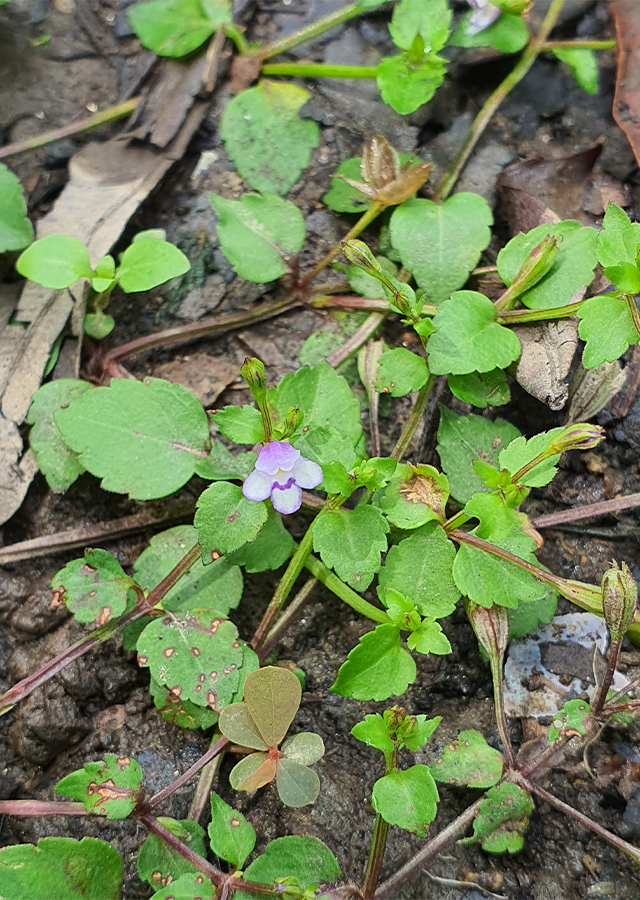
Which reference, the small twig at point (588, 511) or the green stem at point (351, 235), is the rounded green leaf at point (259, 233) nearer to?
the green stem at point (351, 235)

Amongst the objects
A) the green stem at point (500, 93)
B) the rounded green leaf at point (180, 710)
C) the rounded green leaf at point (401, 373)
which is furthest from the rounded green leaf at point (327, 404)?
the green stem at point (500, 93)

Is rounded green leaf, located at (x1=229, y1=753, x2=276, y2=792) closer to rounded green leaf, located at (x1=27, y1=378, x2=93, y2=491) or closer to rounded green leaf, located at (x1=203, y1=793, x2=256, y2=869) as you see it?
rounded green leaf, located at (x1=203, y1=793, x2=256, y2=869)

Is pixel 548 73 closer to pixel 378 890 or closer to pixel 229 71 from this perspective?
pixel 229 71

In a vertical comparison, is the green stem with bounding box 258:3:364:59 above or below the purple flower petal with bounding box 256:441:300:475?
above

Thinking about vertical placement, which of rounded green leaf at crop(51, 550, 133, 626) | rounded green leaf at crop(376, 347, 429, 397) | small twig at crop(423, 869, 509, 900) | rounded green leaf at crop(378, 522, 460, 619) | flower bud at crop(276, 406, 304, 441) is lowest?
small twig at crop(423, 869, 509, 900)

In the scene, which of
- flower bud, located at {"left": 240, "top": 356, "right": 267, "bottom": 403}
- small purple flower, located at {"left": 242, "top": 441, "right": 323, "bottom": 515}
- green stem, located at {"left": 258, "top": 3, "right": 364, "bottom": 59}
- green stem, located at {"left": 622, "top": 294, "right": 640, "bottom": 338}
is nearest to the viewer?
flower bud, located at {"left": 240, "top": 356, "right": 267, "bottom": 403}

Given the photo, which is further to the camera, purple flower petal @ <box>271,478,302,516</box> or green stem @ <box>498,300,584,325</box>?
green stem @ <box>498,300,584,325</box>

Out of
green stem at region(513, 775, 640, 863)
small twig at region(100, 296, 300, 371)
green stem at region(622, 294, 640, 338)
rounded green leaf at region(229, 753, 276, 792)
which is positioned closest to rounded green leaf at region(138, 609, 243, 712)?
rounded green leaf at region(229, 753, 276, 792)
